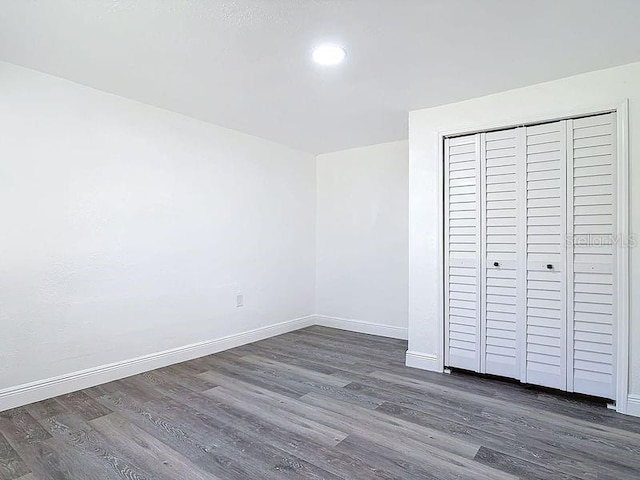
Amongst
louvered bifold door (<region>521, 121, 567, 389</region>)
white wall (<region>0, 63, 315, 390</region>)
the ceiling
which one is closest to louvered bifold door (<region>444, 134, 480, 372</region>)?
louvered bifold door (<region>521, 121, 567, 389</region>)

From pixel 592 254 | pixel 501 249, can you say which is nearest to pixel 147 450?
pixel 501 249

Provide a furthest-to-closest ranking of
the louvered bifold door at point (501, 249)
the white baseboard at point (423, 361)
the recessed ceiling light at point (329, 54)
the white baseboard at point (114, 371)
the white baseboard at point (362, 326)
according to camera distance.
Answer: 1. the white baseboard at point (362, 326)
2. the white baseboard at point (423, 361)
3. the louvered bifold door at point (501, 249)
4. the white baseboard at point (114, 371)
5. the recessed ceiling light at point (329, 54)

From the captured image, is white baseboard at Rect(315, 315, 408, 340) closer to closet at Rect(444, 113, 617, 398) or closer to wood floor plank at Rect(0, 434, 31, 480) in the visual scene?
closet at Rect(444, 113, 617, 398)

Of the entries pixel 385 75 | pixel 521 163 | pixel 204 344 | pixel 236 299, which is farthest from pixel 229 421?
pixel 521 163

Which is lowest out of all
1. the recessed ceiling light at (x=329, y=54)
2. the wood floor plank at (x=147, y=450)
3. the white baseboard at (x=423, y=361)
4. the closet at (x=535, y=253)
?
the wood floor plank at (x=147, y=450)

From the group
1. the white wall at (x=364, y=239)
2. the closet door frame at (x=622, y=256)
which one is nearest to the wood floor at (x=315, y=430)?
the closet door frame at (x=622, y=256)

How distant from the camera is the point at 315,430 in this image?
2.16m

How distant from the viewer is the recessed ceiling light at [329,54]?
7.19 feet

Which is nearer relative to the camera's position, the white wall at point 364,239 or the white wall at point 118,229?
the white wall at point 118,229

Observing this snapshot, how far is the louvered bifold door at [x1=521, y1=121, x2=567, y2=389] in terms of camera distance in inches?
105

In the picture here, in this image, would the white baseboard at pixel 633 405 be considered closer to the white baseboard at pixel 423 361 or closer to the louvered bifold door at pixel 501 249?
the louvered bifold door at pixel 501 249

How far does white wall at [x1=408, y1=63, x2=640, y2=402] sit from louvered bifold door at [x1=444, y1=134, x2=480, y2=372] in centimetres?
10

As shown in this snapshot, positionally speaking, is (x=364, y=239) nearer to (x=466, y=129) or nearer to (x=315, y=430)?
(x=466, y=129)

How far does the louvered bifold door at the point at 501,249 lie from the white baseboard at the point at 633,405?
0.67 m
